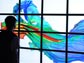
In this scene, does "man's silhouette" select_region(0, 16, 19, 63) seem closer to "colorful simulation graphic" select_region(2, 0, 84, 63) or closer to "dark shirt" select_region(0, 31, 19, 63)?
"dark shirt" select_region(0, 31, 19, 63)

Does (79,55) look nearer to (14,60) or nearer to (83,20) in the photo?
(83,20)

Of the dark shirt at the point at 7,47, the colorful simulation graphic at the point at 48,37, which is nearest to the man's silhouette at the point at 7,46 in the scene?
the dark shirt at the point at 7,47

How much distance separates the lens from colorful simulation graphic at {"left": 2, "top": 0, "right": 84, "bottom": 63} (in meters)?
2.89

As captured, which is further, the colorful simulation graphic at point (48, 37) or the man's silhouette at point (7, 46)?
the colorful simulation graphic at point (48, 37)

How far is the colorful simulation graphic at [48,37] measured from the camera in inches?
114

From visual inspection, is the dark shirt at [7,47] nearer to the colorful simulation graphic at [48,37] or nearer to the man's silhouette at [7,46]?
the man's silhouette at [7,46]

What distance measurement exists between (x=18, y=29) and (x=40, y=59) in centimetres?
59

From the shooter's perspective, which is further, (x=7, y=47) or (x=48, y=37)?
(x=48, y=37)

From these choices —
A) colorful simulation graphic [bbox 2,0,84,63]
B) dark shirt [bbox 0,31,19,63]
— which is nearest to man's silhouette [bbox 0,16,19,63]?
dark shirt [bbox 0,31,19,63]

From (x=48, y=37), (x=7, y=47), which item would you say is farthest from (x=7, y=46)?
(x=48, y=37)

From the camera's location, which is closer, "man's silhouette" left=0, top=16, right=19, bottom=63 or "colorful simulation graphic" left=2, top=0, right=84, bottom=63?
"man's silhouette" left=0, top=16, right=19, bottom=63

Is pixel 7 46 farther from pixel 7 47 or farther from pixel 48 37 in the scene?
pixel 48 37

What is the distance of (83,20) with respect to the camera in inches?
112

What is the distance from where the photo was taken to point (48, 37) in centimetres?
312
